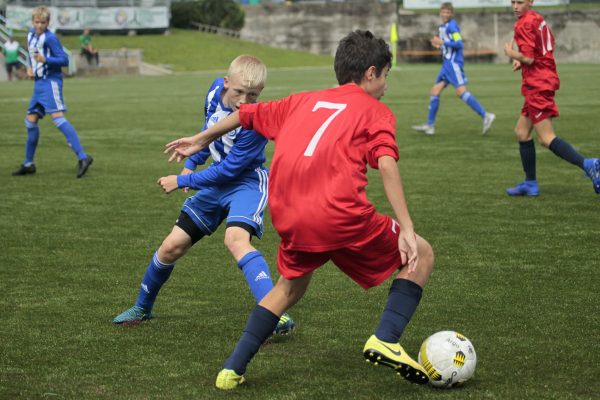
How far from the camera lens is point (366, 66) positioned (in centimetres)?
432

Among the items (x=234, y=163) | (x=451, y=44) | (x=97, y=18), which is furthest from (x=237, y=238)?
(x=97, y=18)

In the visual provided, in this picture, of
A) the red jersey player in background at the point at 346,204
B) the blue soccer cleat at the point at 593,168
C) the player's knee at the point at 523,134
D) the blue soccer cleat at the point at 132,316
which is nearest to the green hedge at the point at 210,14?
the player's knee at the point at 523,134

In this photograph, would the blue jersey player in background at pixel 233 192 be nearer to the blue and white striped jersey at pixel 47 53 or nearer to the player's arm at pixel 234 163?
the player's arm at pixel 234 163

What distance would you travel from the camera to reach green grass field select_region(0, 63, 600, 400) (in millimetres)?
4594

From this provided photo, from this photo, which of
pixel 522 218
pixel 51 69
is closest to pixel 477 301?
pixel 522 218

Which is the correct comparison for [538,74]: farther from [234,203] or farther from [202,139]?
[202,139]

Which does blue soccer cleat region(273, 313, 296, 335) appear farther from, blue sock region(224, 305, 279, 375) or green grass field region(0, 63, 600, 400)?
blue sock region(224, 305, 279, 375)

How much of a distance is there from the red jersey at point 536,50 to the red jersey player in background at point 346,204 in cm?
581

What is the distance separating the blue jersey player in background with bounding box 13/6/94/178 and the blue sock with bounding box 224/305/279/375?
315 inches

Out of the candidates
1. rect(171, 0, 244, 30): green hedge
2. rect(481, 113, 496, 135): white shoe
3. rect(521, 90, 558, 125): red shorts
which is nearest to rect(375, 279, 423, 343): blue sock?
rect(521, 90, 558, 125): red shorts

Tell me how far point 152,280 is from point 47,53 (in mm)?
7074

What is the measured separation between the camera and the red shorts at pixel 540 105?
9.77m

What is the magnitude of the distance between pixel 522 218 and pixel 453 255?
1698 mm

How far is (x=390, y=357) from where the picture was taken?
4188 millimetres
